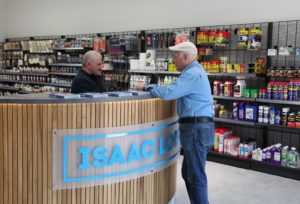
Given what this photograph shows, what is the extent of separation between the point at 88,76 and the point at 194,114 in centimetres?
170

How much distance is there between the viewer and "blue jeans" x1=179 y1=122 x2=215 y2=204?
3604mm

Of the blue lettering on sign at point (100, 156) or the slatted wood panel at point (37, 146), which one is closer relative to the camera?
the slatted wood panel at point (37, 146)

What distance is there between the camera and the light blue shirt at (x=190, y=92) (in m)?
3.46

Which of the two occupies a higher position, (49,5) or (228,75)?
(49,5)

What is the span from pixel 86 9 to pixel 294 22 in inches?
217

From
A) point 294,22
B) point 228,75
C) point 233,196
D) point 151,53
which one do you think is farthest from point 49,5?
point 233,196

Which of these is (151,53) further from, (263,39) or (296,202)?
(296,202)

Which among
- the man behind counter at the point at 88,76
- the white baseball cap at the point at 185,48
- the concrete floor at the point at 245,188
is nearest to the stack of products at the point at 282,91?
the concrete floor at the point at 245,188

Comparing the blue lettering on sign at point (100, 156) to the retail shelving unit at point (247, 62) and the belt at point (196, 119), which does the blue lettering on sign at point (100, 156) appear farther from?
the retail shelving unit at point (247, 62)

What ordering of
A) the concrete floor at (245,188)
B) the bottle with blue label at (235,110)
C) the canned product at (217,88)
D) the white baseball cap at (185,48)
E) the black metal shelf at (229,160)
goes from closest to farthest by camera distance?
the white baseball cap at (185,48), the concrete floor at (245,188), the black metal shelf at (229,160), the bottle with blue label at (235,110), the canned product at (217,88)

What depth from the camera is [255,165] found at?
19.9 feet

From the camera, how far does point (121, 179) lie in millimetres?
3375

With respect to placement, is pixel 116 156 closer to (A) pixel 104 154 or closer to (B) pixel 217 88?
(A) pixel 104 154

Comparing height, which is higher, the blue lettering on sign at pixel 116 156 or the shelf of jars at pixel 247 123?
the blue lettering on sign at pixel 116 156
